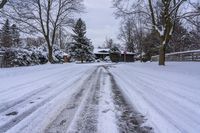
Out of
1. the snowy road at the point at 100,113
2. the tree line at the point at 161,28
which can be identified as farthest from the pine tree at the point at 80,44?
the snowy road at the point at 100,113

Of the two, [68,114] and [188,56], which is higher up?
[188,56]

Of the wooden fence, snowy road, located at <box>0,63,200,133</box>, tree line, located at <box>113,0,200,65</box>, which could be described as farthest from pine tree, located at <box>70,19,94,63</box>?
→ snowy road, located at <box>0,63,200,133</box>

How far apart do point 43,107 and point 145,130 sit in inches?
114

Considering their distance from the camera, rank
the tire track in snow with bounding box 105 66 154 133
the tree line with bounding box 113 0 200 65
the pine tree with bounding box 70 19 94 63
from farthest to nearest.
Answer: the pine tree with bounding box 70 19 94 63 < the tree line with bounding box 113 0 200 65 < the tire track in snow with bounding box 105 66 154 133

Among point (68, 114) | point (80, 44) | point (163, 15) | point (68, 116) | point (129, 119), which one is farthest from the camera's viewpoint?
point (80, 44)

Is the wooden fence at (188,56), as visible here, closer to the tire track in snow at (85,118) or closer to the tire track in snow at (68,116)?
the tire track in snow at (68,116)

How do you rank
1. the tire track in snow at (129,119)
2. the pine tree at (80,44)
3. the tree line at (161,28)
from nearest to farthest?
1. the tire track in snow at (129,119)
2. the tree line at (161,28)
3. the pine tree at (80,44)

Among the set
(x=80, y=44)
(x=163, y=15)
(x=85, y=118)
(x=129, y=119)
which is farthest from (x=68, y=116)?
(x=80, y=44)

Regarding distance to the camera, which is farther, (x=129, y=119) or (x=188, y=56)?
(x=188, y=56)

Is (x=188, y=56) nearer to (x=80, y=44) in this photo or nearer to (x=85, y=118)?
(x=85, y=118)

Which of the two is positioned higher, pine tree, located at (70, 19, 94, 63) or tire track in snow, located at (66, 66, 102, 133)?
pine tree, located at (70, 19, 94, 63)

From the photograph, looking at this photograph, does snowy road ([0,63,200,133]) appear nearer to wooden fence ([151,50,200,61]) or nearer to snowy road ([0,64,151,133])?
snowy road ([0,64,151,133])

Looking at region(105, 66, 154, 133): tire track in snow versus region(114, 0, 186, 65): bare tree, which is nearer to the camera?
region(105, 66, 154, 133): tire track in snow

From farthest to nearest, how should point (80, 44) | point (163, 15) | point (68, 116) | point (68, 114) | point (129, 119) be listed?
1. point (80, 44)
2. point (163, 15)
3. point (68, 114)
4. point (68, 116)
5. point (129, 119)
